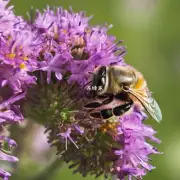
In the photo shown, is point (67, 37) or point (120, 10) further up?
point (120, 10)

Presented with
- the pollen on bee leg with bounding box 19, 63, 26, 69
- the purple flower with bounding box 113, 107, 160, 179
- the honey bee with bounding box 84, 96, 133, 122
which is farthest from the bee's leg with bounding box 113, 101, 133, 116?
the pollen on bee leg with bounding box 19, 63, 26, 69

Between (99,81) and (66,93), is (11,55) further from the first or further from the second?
(99,81)

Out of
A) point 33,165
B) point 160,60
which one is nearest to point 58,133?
point 33,165

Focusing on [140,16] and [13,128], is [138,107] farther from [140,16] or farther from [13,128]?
[140,16]

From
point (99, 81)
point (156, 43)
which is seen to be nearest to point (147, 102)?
point (99, 81)

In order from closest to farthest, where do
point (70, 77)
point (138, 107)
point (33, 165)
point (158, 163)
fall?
point (70, 77), point (138, 107), point (33, 165), point (158, 163)
